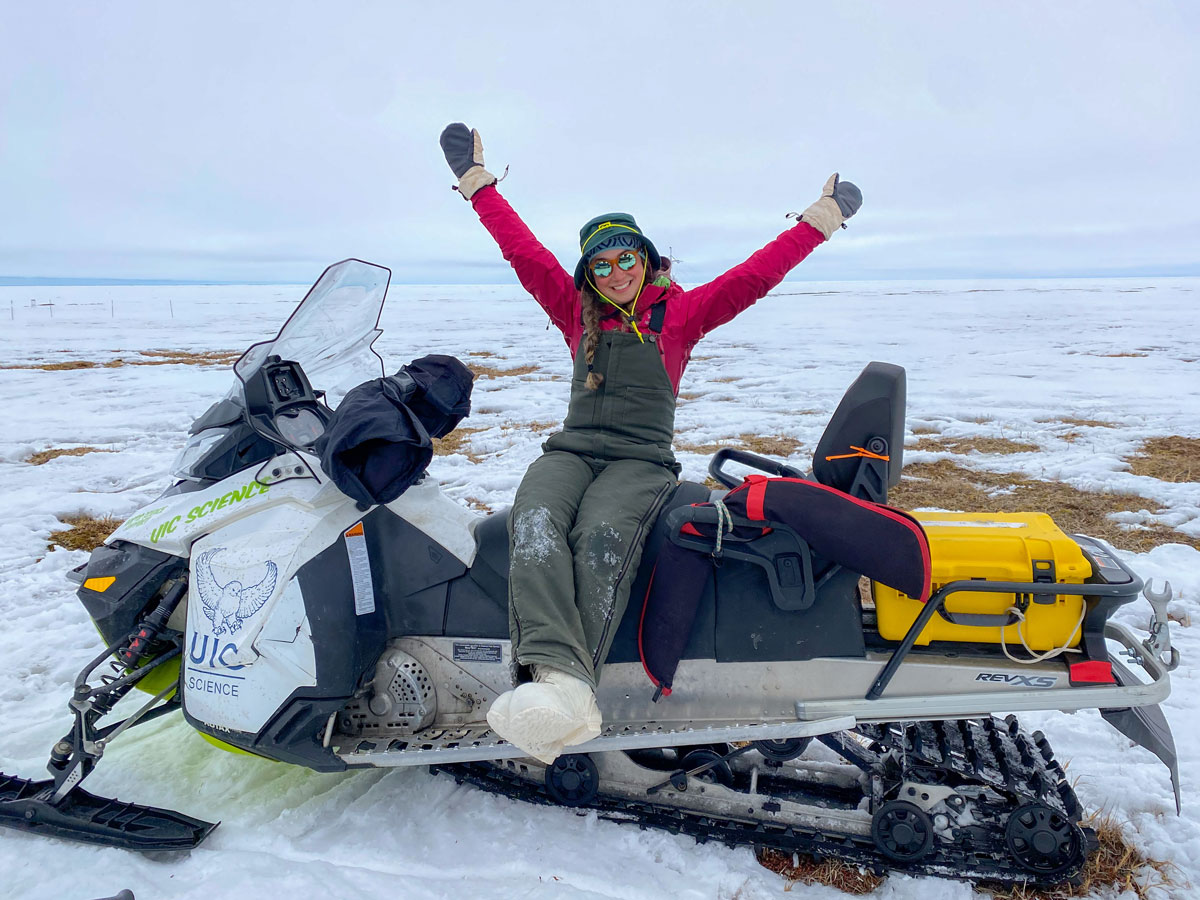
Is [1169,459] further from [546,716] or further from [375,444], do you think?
[375,444]

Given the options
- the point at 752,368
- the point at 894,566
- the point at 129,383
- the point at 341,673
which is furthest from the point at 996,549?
the point at 129,383

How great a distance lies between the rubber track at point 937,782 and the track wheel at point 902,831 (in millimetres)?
61

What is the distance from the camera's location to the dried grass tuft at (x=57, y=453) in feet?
23.0

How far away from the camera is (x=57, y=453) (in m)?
7.29

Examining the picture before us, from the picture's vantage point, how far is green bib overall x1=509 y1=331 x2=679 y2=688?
209 cm

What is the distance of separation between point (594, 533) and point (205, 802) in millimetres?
1762

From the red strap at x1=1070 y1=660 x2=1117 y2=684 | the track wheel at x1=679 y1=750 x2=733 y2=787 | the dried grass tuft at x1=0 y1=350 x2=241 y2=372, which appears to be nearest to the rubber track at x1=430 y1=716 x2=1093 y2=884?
the track wheel at x1=679 y1=750 x2=733 y2=787

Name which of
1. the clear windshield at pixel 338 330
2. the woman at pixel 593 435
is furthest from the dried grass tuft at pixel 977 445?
the clear windshield at pixel 338 330

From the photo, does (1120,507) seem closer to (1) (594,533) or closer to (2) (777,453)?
(2) (777,453)

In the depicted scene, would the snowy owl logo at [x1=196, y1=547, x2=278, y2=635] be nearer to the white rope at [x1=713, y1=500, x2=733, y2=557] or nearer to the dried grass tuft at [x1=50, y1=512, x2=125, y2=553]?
the white rope at [x1=713, y1=500, x2=733, y2=557]

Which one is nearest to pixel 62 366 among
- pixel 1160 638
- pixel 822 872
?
pixel 822 872

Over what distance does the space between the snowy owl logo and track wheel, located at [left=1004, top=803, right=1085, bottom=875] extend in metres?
2.34

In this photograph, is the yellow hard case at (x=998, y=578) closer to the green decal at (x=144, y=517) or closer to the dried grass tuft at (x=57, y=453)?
the green decal at (x=144, y=517)

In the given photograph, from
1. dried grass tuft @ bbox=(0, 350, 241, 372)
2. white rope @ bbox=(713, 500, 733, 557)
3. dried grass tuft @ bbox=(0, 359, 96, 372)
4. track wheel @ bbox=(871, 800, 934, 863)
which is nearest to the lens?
white rope @ bbox=(713, 500, 733, 557)
